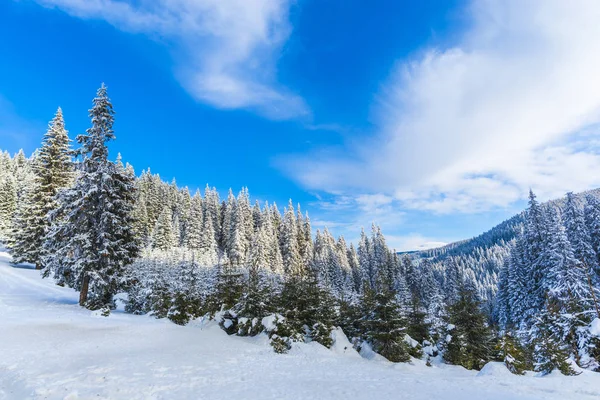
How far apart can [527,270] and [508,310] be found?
→ 34.6 ft

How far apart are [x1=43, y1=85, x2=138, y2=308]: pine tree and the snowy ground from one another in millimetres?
2564

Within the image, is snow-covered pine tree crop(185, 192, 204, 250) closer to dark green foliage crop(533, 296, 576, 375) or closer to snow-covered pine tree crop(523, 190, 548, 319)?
snow-covered pine tree crop(523, 190, 548, 319)

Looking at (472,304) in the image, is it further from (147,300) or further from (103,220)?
(147,300)

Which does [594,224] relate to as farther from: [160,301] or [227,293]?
[160,301]

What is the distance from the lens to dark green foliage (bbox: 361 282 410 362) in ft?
60.3

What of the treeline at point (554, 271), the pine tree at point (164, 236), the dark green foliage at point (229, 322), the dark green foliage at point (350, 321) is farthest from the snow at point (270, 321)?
the pine tree at point (164, 236)

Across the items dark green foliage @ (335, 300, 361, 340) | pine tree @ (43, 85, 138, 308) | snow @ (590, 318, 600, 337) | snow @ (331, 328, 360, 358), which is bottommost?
snow @ (331, 328, 360, 358)

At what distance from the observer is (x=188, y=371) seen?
12.0m

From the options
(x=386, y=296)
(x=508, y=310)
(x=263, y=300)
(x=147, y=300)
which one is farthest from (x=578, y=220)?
(x=147, y=300)

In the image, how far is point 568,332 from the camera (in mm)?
15859

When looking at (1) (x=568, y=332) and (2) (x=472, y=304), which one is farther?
(2) (x=472, y=304)

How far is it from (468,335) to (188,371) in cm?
1773

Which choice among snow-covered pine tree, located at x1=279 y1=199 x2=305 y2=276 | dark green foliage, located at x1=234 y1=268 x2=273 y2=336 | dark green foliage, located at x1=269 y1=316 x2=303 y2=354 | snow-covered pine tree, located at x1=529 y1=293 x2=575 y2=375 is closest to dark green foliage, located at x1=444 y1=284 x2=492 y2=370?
snow-covered pine tree, located at x1=529 y1=293 x2=575 y2=375

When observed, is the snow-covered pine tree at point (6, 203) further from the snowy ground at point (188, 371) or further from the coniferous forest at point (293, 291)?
the snowy ground at point (188, 371)
